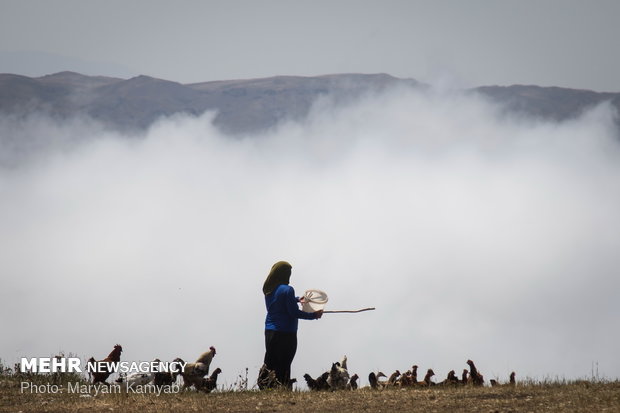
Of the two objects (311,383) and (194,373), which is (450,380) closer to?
(311,383)

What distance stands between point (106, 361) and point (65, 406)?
194cm

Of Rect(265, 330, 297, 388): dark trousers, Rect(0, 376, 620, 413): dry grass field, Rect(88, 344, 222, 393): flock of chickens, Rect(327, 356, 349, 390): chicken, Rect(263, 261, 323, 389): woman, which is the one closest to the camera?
Rect(0, 376, 620, 413): dry grass field

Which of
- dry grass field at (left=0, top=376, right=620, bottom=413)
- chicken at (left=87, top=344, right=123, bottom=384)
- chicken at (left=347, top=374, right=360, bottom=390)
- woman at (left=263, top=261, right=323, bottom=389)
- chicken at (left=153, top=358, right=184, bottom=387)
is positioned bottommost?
dry grass field at (left=0, top=376, right=620, bottom=413)

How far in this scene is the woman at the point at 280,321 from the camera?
15477 mm

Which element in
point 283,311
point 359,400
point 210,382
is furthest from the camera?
point 283,311

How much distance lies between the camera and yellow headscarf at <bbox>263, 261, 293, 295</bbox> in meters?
15.7

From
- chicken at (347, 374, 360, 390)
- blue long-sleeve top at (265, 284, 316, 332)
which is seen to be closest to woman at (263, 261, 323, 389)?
blue long-sleeve top at (265, 284, 316, 332)

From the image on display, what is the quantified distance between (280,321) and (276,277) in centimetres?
84

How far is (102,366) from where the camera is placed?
49.9 feet

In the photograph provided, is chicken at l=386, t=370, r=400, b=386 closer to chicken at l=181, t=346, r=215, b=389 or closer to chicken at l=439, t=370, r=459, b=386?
chicken at l=439, t=370, r=459, b=386

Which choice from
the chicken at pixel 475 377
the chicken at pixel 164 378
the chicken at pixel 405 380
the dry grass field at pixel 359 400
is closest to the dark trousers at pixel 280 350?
the dry grass field at pixel 359 400

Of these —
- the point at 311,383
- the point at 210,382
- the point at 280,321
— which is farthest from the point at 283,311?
the point at 210,382

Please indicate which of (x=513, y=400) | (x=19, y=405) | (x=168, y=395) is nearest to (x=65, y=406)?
(x=19, y=405)

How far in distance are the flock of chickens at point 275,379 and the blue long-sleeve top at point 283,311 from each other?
0.87 meters
